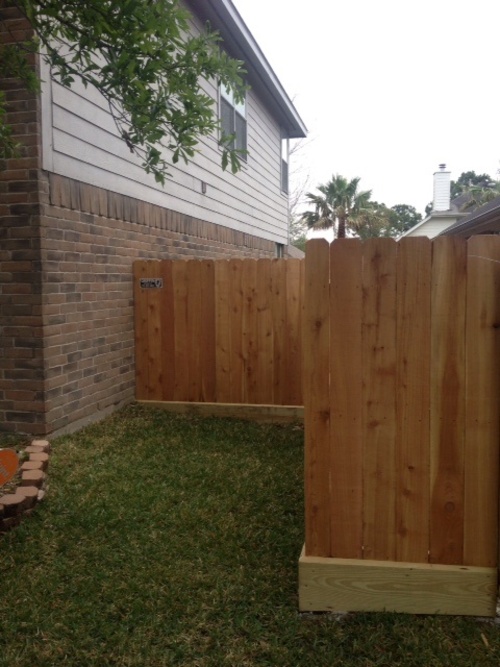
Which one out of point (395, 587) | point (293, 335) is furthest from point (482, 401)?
point (293, 335)

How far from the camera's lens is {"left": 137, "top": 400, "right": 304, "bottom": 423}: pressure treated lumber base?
22.6ft

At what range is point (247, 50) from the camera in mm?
10742

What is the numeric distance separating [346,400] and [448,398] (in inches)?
17.7

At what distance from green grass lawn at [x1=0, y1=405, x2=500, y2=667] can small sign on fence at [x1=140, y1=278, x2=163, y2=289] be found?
262 cm

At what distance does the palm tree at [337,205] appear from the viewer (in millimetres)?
34438

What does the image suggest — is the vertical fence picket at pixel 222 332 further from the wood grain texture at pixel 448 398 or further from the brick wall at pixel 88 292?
the wood grain texture at pixel 448 398

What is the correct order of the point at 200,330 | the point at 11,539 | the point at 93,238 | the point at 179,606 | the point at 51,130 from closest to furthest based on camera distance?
1. the point at 179,606
2. the point at 11,539
3. the point at 51,130
4. the point at 93,238
5. the point at 200,330

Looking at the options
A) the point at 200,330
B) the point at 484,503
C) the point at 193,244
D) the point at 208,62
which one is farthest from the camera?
the point at 193,244

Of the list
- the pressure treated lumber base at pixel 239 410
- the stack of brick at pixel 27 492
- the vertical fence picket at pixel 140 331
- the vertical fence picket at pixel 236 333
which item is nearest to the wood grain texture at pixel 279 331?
the pressure treated lumber base at pixel 239 410

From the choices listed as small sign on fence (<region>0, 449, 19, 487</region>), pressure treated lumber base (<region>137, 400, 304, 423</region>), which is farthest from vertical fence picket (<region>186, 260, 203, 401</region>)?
small sign on fence (<region>0, 449, 19, 487</region>)

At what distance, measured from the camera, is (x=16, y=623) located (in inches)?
109

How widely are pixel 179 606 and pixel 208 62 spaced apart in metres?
3.35

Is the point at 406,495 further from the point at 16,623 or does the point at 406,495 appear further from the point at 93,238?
the point at 93,238

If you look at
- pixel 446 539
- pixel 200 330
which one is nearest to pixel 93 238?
pixel 200 330
